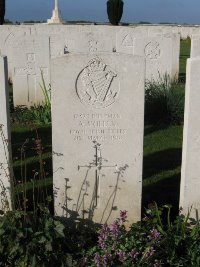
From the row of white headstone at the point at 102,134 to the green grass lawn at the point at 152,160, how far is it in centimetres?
31

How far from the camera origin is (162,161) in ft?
19.5

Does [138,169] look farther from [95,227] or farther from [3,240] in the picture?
[3,240]

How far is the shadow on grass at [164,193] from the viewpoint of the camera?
14.9ft

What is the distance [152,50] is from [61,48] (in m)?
2.09

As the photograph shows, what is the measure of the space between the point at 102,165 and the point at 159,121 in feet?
13.6

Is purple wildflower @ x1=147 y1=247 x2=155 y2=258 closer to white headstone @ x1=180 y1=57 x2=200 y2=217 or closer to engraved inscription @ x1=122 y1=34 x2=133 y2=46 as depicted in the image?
white headstone @ x1=180 y1=57 x2=200 y2=217

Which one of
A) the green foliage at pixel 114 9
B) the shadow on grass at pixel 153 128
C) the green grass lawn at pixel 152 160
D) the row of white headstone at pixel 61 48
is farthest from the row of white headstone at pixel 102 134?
the green foliage at pixel 114 9

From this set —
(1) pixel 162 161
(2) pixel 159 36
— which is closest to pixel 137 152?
(1) pixel 162 161

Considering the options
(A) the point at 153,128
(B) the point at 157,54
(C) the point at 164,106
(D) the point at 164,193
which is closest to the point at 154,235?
(D) the point at 164,193

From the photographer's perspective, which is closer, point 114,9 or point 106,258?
point 106,258

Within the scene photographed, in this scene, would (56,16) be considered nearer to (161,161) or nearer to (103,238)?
(161,161)

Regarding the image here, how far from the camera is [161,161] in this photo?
5930 millimetres

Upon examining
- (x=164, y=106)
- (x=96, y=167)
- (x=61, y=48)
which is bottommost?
(x=96, y=167)

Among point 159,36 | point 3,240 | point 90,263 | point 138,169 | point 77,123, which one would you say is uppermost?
point 159,36
